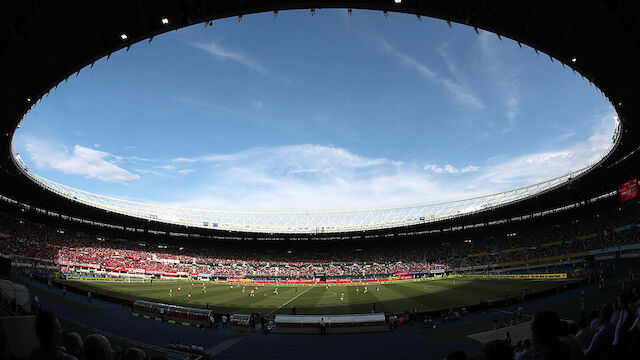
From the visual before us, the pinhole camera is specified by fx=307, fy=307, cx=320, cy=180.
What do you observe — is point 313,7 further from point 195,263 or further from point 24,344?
point 195,263

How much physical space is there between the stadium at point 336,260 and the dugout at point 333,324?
0.10 metres

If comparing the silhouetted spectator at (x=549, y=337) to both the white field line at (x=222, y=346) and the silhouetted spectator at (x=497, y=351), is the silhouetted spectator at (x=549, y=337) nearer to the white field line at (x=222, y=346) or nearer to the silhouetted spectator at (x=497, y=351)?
the silhouetted spectator at (x=497, y=351)

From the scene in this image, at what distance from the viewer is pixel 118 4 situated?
1316cm

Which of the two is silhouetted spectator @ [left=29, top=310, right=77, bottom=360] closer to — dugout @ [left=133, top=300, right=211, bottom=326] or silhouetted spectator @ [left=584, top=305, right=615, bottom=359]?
silhouetted spectator @ [left=584, top=305, right=615, bottom=359]

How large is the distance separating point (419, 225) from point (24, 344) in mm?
77925

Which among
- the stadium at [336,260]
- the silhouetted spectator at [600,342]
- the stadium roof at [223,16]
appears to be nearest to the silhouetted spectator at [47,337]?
the stadium at [336,260]

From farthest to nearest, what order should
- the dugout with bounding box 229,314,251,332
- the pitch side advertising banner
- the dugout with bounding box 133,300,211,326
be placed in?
the pitch side advertising banner < the dugout with bounding box 133,300,211,326 < the dugout with bounding box 229,314,251,332

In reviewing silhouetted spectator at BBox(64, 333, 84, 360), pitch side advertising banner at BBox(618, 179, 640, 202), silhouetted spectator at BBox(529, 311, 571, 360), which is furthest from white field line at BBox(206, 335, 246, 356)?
pitch side advertising banner at BBox(618, 179, 640, 202)

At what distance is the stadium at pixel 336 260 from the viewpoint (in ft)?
43.1

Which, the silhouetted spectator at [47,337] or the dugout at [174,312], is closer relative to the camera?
the silhouetted spectator at [47,337]

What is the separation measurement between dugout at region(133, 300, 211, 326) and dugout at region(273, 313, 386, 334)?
6.69 meters

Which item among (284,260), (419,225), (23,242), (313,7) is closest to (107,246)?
(23,242)

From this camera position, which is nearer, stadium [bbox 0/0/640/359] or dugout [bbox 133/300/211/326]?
stadium [bbox 0/0/640/359]

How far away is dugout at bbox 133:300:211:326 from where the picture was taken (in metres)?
26.1
